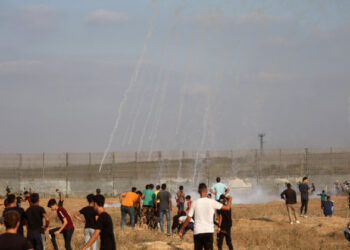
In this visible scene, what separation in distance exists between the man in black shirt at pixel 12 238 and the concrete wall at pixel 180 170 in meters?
39.4

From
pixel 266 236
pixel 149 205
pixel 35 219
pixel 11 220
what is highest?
pixel 11 220

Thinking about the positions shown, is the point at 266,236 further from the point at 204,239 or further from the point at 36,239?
the point at 36,239

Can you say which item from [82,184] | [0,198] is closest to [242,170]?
[82,184]

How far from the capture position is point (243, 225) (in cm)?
2264

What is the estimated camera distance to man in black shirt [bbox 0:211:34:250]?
22.5ft

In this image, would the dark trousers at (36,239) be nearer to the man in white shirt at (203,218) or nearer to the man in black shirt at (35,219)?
the man in black shirt at (35,219)

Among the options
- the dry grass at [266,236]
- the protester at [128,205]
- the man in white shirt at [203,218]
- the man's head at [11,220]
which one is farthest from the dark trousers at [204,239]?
the protester at [128,205]

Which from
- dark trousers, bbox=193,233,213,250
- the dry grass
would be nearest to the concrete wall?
the dry grass

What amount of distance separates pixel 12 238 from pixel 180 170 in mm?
44612

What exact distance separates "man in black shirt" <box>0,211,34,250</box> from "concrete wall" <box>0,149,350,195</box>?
1553 inches

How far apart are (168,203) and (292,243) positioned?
4284 mm

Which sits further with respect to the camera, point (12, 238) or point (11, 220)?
point (11, 220)

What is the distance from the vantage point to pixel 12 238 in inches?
273

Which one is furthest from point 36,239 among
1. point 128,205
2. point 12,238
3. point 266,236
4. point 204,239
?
point 266,236
